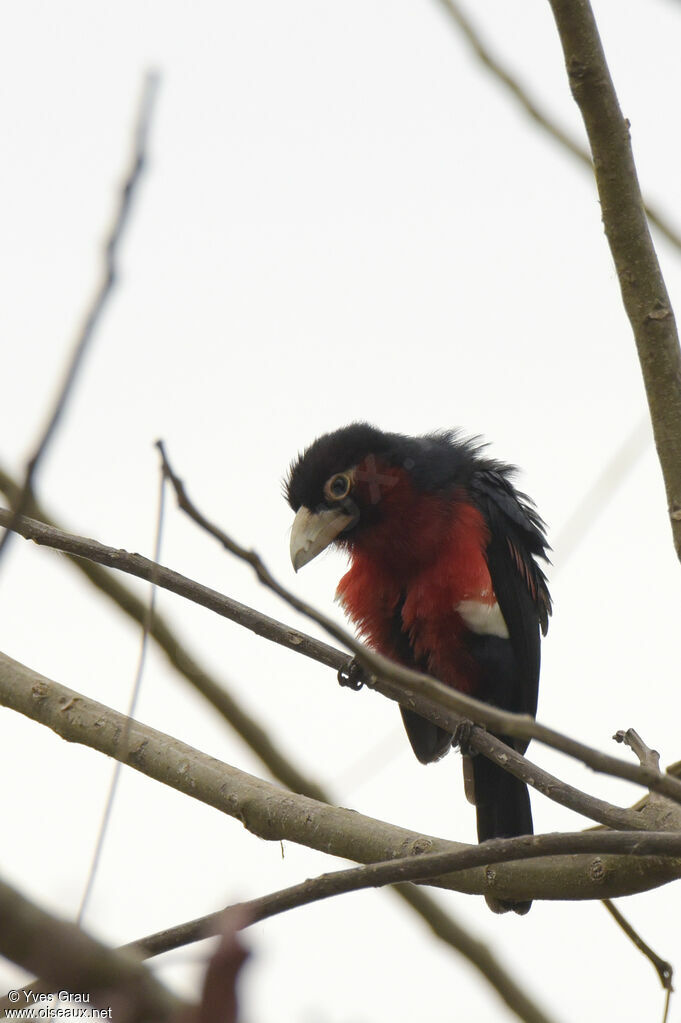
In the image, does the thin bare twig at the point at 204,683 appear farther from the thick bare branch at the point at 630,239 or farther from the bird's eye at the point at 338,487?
the thick bare branch at the point at 630,239

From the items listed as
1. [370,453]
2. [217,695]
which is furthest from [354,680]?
[370,453]

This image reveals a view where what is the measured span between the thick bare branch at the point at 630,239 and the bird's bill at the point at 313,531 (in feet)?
7.85

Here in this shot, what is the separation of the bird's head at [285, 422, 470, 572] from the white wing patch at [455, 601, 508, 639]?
1.36 ft

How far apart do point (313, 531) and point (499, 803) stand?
1625 millimetres

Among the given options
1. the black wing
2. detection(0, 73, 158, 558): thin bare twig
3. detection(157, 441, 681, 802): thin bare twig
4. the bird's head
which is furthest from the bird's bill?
detection(0, 73, 158, 558): thin bare twig

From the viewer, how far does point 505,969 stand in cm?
419

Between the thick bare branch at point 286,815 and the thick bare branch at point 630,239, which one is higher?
the thick bare branch at point 630,239

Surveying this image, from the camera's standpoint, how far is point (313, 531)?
18.3 ft

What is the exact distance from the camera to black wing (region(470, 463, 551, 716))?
219 inches

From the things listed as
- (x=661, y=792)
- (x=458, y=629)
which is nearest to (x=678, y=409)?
(x=661, y=792)

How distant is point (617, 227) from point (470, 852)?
1.96 meters

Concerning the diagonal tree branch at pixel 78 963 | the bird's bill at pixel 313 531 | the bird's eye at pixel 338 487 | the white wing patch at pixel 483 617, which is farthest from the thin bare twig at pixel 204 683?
the diagonal tree branch at pixel 78 963

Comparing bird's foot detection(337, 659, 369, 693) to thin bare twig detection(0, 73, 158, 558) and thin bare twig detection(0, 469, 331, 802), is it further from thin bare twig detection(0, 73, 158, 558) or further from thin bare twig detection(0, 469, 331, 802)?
thin bare twig detection(0, 73, 158, 558)

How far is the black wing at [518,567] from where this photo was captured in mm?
5555
